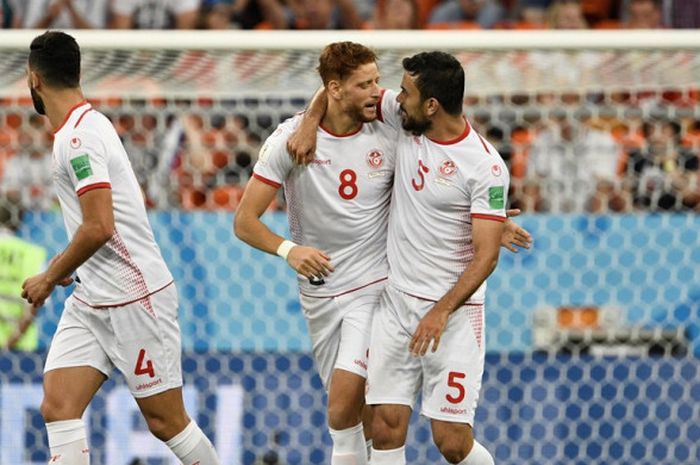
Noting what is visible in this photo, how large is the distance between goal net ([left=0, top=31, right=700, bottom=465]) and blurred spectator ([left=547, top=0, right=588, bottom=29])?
2.45 meters

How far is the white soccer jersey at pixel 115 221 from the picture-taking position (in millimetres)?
4906

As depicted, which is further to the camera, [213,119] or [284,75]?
[213,119]

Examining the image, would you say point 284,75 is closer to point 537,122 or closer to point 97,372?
point 537,122

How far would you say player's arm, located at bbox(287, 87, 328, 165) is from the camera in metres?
5.15

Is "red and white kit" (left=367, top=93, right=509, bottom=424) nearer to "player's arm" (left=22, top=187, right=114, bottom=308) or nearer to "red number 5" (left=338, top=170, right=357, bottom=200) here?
"red number 5" (left=338, top=170, right=357, bottom=200)

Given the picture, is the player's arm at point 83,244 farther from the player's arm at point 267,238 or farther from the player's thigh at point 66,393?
the player's arm at point 267,238

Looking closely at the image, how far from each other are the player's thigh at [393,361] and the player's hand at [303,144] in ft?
1.92

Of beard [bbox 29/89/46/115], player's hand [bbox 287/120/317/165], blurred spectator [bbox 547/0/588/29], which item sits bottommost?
player's hand [bbox 287/120/317/165]

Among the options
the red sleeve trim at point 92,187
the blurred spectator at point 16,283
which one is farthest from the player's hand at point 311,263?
the blurred spectator at point 16,283

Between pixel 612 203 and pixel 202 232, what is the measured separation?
2.03 m

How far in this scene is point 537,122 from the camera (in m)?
7.17

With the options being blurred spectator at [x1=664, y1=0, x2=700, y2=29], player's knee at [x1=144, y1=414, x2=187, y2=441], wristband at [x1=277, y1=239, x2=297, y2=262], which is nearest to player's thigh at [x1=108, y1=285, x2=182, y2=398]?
player's knee at [x1=144, y1=414, x2=187, y2=441]

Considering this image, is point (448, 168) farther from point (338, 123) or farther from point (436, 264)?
point (338, 123)

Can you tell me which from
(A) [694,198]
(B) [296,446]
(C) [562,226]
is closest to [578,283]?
(C) [562,226]
